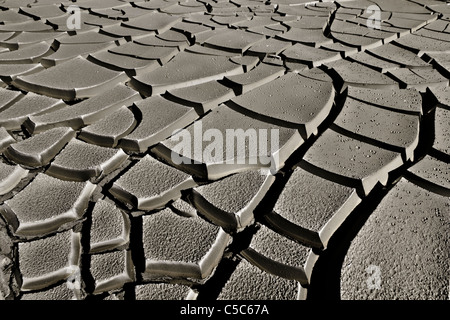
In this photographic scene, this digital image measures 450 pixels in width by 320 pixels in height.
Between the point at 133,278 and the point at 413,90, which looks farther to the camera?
the point at 413,90

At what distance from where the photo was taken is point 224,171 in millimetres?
1084

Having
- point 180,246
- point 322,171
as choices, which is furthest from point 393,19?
point 180,246

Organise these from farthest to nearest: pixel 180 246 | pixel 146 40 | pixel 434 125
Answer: pixel 146 40, pixel 434 125, pixel 180 246

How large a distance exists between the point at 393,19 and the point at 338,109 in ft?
3.97

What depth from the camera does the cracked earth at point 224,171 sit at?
2.71 ft

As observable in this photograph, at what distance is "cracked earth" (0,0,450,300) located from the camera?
2.71 ft

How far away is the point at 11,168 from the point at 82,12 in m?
1.52

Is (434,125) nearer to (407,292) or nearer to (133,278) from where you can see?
(407,292)

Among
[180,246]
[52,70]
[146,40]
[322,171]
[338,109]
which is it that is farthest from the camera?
[146,40]

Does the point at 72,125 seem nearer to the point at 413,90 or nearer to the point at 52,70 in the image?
the point at 52,70

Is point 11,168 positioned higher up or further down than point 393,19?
further down

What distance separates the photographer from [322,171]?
1040mm

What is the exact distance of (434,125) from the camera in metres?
1.22

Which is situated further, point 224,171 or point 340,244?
point 224,171
